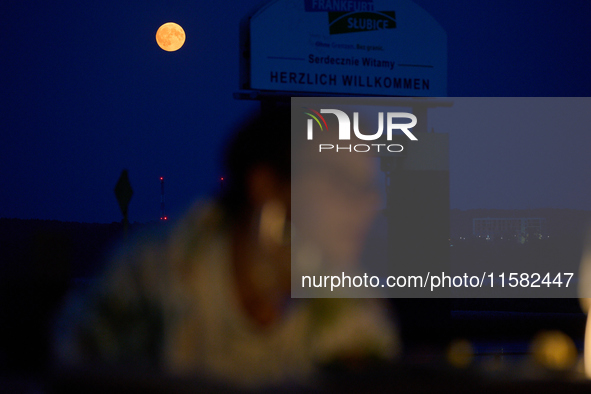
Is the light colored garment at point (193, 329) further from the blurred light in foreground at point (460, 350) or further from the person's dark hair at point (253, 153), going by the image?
the person's dark hair at point (253, 153)

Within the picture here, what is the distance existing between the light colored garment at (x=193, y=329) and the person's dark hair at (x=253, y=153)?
7575 mm

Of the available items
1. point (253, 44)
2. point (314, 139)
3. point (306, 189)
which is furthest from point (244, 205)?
point (253, 44)

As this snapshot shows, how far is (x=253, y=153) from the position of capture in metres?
12.6

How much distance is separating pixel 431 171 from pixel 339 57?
11.1ft

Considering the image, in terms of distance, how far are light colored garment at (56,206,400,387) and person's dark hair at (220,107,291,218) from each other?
A: 758 centimetres

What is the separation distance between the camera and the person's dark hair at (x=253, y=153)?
11.6 metres

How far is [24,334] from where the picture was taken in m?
8.41

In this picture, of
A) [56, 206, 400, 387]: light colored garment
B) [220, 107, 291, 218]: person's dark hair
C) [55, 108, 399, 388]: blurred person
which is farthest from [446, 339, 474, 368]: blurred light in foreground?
[220, 107, 291, 218]: person's dark hair

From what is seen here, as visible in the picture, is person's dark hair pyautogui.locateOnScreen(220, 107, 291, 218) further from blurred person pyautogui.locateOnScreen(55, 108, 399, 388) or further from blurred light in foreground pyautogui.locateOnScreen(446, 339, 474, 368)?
blurred person pyautogui.locateOnScreen(55, 108, 399, 388)

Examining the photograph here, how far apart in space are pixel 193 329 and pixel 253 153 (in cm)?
960

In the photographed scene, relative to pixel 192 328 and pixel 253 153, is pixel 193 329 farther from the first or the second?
pixel 253 153

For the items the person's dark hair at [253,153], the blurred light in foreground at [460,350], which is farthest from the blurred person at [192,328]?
the person's dark hair at [253,153]

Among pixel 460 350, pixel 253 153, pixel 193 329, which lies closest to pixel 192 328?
pixel 193 329

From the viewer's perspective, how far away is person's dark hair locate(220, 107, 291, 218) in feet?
38.1
